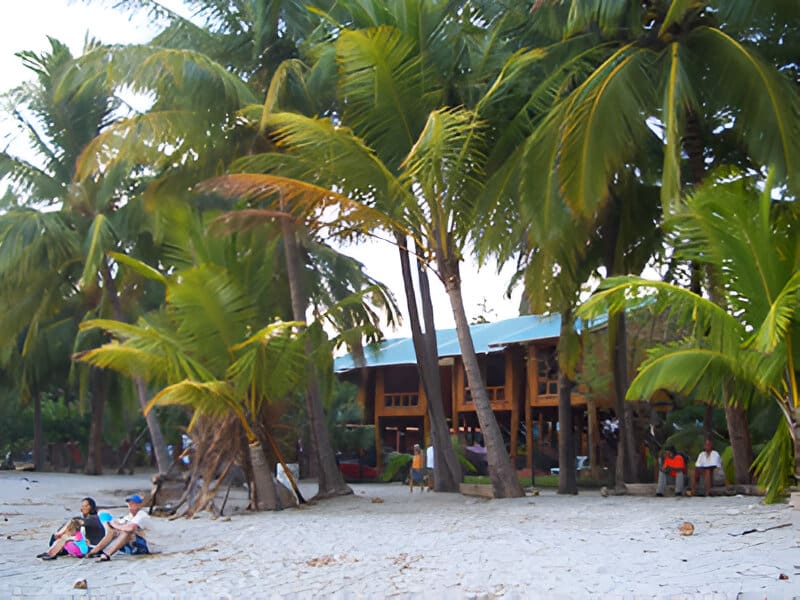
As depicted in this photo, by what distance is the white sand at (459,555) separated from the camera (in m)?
7.52

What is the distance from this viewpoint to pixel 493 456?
14.7 metres

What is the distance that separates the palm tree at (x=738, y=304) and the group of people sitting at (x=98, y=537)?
528 cm

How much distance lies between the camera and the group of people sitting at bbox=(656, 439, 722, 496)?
46.8ft

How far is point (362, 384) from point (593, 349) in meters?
10.3

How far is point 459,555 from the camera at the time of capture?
9320 millimetres

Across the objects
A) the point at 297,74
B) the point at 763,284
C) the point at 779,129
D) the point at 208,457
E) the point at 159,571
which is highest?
the point at 297,74

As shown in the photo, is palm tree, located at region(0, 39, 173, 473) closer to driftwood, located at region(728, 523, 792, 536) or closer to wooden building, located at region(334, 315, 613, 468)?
wooden building, located at region(334, 315, 613, 468)

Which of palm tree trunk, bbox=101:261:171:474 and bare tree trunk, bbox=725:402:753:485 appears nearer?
bare tree trunk, bbox=725:402:753:485

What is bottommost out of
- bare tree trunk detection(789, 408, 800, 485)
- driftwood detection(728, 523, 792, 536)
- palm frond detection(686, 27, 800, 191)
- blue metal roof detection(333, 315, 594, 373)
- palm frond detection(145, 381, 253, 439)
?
driftwood detection(728, 523, 792, 536)

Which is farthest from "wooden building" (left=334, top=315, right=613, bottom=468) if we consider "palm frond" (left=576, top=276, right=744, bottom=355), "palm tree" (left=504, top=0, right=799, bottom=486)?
"palm frond" (left=576, top=276, right=744, bottom=355)

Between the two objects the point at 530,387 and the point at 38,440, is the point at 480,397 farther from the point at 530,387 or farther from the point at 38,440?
the point at 38,440

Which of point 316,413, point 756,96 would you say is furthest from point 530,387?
point 756,96

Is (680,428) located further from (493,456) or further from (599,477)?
(493,456)

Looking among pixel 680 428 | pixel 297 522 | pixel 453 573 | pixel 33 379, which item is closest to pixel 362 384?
pixel 33 379
